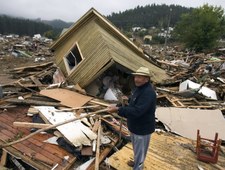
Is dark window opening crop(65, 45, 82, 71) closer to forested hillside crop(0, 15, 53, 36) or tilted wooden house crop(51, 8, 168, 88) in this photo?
tilted wooden house crop(51, 8, 168, 88)

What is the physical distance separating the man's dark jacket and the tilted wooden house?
4.90 meters

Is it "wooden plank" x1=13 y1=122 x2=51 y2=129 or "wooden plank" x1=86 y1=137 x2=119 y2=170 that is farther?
"wooden plank" x1=13 y1=122 x2=51 y2=129

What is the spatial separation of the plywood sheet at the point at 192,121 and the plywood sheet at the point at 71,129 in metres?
2.52

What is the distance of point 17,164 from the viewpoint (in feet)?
18.3

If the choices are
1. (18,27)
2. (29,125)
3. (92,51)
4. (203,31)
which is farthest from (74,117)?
(18,27)

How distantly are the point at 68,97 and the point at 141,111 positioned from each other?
4.80m

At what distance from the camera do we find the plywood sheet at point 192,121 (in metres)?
7.31

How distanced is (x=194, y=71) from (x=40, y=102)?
10367 millimetres

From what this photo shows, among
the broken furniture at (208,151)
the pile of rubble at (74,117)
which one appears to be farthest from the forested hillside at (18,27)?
the broken furniture at (208,151)

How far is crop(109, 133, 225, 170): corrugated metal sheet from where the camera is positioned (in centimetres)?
542

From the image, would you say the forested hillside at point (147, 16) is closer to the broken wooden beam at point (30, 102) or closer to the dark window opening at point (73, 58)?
the dark window opening at point (73, 58)

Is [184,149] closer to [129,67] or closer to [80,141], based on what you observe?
[80,141]

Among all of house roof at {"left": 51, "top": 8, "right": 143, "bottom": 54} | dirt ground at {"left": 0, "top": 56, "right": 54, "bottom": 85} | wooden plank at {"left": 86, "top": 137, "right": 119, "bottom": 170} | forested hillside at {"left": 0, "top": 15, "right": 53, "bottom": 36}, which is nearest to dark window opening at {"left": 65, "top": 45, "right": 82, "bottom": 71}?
house roof at {"left": 51, "top": 8, "right": 143, "bottom": 54}

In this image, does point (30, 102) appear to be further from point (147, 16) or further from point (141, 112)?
point (147, 16)
